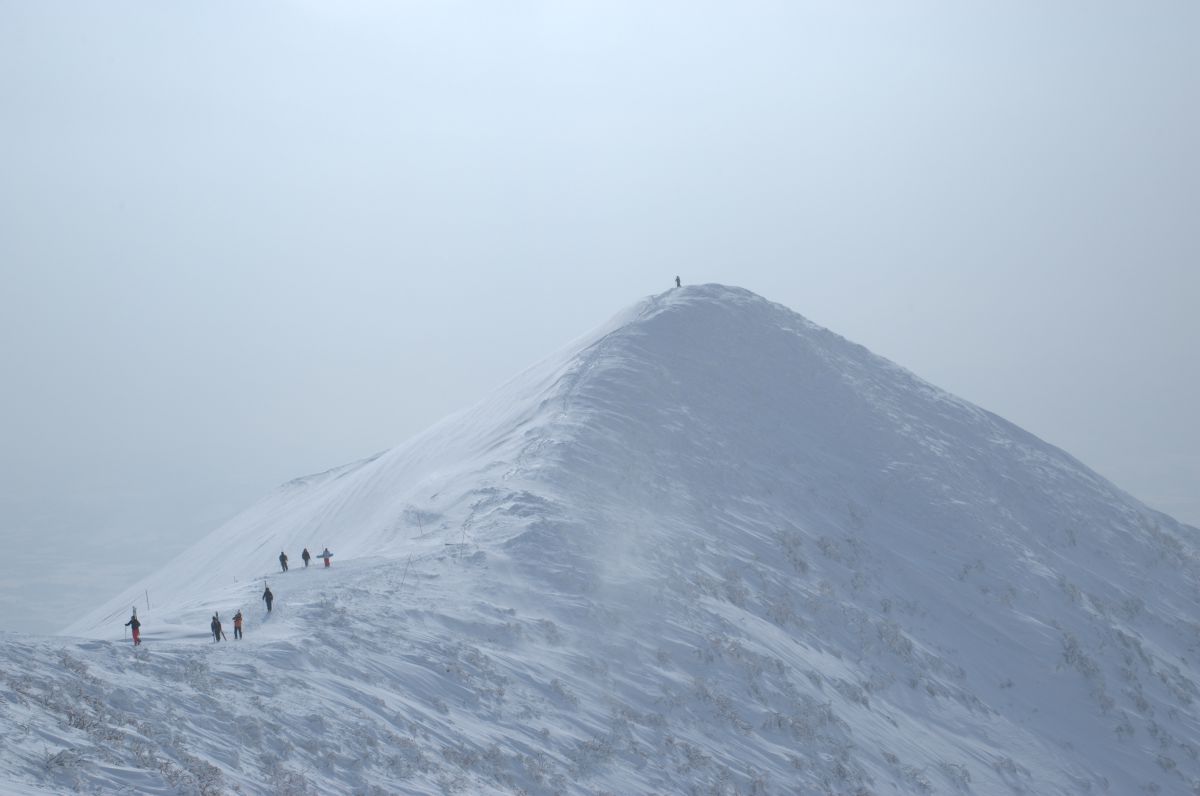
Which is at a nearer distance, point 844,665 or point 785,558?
point 844,665

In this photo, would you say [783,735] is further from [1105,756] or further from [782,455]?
[782,455]

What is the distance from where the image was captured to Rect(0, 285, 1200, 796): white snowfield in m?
20.2

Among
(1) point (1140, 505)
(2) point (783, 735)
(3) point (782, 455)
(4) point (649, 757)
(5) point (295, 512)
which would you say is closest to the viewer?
(4) point (649, 757)

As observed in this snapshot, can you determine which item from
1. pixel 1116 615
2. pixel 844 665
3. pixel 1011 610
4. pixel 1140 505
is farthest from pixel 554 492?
pixel 1140 505

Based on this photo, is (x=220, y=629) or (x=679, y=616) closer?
(x=220, y=629)

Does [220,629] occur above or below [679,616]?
below

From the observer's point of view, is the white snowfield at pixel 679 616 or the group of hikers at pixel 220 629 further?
the group of hikers at pixel 220 629

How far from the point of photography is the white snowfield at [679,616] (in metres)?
20.2

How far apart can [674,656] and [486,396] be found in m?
25.7

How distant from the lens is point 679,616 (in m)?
29.7

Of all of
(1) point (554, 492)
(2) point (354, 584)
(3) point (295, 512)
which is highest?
(1) point (554, 492)

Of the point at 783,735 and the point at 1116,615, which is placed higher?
the point at 1116,615

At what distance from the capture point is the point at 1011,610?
36719 mm

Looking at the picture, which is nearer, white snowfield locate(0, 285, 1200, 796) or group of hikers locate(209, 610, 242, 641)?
white snowfield locate(0, 285, 1200, 796)
